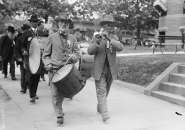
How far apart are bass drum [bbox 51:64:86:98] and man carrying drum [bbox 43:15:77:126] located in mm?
125

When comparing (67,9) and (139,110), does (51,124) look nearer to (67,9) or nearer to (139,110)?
(139,110)

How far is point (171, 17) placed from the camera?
27.8 meters

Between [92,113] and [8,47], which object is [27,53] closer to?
[92,113]

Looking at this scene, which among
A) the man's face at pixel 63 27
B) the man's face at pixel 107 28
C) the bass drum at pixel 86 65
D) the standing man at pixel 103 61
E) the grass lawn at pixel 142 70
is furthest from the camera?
the grass lawn at pixel 142 70

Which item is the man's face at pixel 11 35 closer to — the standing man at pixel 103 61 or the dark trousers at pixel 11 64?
the dark trousers at pixel 11 64

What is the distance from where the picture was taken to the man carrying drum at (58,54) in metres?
7.27

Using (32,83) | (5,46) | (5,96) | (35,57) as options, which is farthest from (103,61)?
(5,46)

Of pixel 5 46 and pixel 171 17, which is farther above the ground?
pixel 171 17

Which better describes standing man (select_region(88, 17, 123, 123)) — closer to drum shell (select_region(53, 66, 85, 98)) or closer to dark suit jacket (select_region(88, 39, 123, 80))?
dark suit jacket (select_region(88, 39, 123, 80))

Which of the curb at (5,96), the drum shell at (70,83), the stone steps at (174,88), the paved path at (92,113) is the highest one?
the drum shell at (70,83)

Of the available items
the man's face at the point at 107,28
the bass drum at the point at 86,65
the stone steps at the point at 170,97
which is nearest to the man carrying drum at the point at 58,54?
the man's face at the point at 107,28

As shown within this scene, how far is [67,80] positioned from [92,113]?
→ 1497 millimetres

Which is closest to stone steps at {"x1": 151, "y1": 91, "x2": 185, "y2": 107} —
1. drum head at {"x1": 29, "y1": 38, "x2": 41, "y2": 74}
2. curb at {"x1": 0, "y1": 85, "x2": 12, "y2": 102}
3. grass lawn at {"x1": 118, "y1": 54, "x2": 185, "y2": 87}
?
grass lawn at {"x1": 118, "y1": 54, "x2": 185, "y2": 87}

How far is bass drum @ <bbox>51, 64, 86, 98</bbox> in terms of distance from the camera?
23.0 feet
